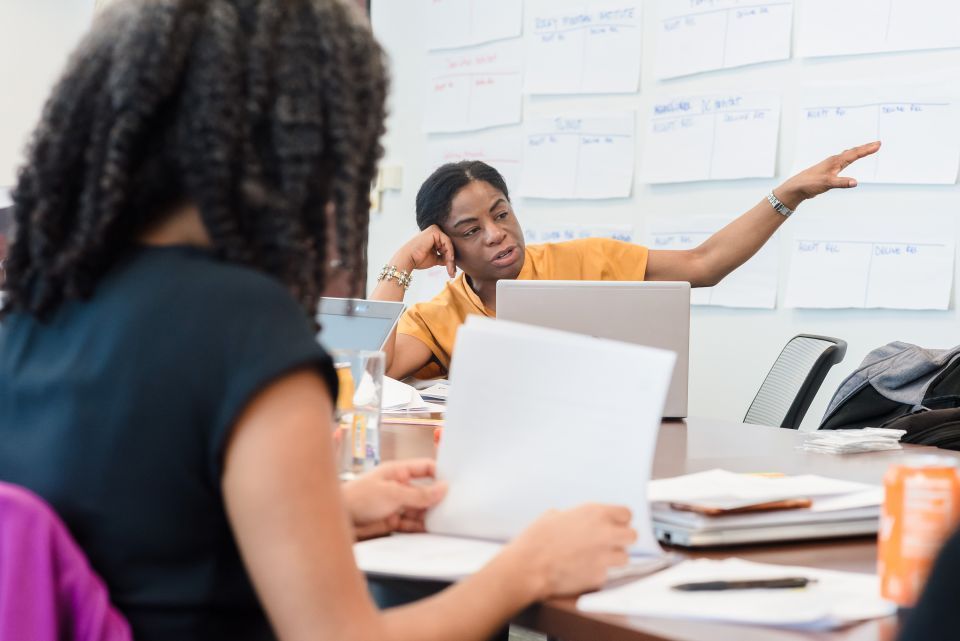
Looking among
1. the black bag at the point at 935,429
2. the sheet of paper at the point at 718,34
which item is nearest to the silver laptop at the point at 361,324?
the black bag at the point at 935,429

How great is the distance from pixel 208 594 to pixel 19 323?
282mm

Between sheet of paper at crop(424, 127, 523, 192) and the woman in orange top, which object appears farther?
sheet of paper at crop(424, 127, 523, 192)

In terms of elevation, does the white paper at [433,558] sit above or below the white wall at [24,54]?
below

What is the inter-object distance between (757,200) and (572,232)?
28.0 inches

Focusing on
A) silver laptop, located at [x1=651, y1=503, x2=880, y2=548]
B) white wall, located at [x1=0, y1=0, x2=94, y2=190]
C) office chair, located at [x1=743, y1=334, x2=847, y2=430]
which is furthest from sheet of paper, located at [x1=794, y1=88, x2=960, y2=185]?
white wall, located at [x1=0, y1=0, x2=94, y2=190]

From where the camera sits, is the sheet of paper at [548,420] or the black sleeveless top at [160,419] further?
the sheet of paper at [548,420]

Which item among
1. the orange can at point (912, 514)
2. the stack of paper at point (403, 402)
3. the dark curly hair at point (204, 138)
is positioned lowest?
the stack of paper at point (403, 402)

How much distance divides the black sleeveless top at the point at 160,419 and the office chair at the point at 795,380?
183 cm

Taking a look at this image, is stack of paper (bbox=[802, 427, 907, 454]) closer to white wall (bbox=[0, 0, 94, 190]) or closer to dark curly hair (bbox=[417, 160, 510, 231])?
dark curly hair (bbox=[417, 160, 510, 231])

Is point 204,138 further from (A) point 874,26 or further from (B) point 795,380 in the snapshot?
(A) point 874,26

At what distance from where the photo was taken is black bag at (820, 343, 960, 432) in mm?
2214

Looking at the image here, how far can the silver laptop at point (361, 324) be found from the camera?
235cm

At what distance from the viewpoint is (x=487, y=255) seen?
2998mm

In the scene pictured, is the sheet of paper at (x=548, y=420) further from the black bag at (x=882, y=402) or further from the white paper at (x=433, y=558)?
the black bag at (x=882, y=402)
